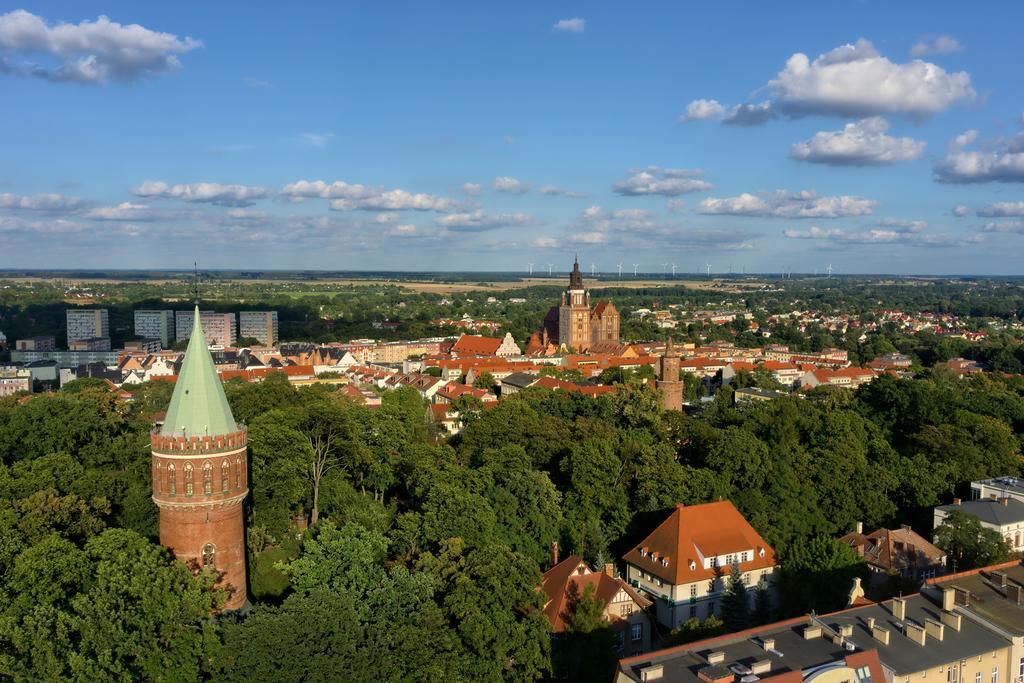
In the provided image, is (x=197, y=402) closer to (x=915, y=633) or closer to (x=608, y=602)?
(x=608, y=602)

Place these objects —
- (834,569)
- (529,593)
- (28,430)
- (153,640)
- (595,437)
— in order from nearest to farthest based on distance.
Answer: (153,640)
(529,593)
(834,569)
(28,430)
(595,437)

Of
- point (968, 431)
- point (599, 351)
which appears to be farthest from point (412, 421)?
point (599, 351)

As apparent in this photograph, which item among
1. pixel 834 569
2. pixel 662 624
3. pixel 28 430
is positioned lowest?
pixel 662 624

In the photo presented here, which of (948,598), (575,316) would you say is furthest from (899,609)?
(575,316)

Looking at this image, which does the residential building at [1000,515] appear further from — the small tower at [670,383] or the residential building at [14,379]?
the residential building at [14,379]

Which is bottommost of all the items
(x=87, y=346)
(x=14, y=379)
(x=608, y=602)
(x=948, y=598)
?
(x=14, y=379)

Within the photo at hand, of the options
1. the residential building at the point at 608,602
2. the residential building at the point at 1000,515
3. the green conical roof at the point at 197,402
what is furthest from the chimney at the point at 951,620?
the green conical roof at the point at 197,402

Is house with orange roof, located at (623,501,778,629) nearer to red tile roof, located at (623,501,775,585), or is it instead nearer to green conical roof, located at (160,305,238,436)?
red tile roof, located at (623,501,775,585)

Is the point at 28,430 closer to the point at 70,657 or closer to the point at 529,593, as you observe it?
the point at 70,657
